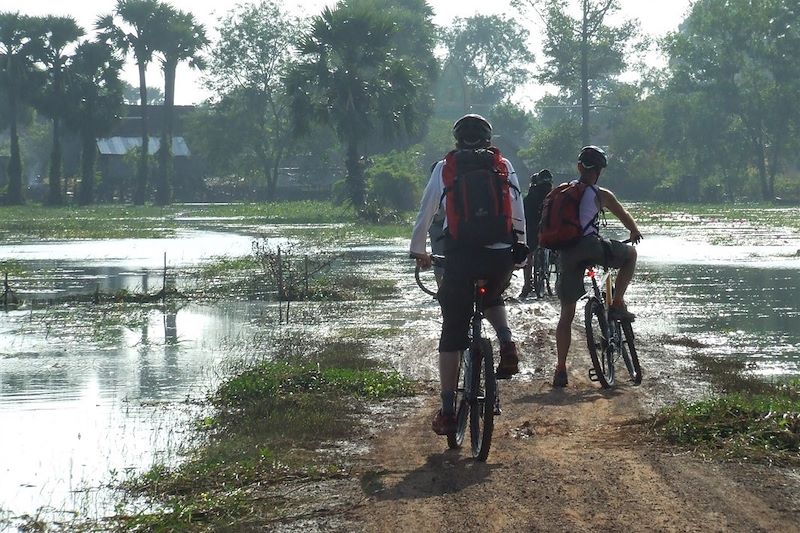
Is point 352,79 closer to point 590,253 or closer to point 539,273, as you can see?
point 539,273

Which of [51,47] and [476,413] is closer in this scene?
[476,413]

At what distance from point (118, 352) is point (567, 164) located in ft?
256

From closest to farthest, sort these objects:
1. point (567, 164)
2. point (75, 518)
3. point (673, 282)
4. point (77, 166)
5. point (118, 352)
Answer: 1. point (75, 518)
2. point (118, 352)
3. point (673, 282)
4. point (567, 164)
5. point (77, 166)

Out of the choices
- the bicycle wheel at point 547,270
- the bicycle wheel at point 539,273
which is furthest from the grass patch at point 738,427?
the bicycle wheel at point 547,270

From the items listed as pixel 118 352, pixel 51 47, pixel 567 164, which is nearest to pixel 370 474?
pixel 118 352

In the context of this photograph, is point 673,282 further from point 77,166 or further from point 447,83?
point 447,83

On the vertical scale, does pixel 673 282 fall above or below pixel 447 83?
below

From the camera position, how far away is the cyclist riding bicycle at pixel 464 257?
24.0 ft

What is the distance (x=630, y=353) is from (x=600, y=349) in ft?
0.74

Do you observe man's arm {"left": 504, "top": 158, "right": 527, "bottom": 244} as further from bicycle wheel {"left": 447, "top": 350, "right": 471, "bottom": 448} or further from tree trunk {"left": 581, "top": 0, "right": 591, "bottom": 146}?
tree trunk {"left": 581, "top": 0, "right": 591, "bottom": 146}

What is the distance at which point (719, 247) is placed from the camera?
108ft

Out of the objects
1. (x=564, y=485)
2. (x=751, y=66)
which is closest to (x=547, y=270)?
(x=564, y=485)

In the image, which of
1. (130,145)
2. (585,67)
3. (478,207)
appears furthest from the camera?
(130,145)

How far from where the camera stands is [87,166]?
83.5 meters
